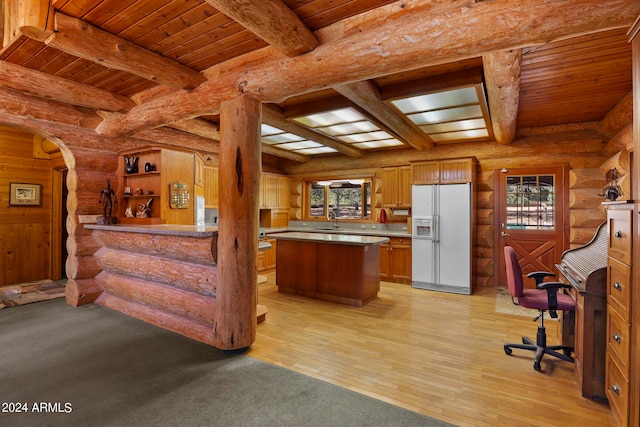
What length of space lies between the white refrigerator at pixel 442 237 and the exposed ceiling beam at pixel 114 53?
431 cm

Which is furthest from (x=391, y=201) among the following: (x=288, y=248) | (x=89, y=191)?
(x=89, y=191)

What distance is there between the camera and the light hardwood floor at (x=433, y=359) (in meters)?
2.25

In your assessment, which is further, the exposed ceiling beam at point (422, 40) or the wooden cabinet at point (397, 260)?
the wooden cabinet at point (397, 260)

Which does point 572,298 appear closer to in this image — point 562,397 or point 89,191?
point 562,397

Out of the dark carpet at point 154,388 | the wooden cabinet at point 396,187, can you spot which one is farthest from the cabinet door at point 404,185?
the dark carpet at point 154,388

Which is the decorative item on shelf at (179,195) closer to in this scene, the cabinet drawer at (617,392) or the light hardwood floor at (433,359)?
the light hardwood floor at (433,359)

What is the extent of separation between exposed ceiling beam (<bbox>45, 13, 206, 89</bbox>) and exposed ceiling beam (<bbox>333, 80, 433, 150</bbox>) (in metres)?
1.65

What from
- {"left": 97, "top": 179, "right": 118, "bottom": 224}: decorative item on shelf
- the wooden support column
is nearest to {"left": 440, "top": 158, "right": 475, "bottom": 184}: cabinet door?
the wooden support column

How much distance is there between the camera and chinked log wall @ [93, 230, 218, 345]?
3.33 metres

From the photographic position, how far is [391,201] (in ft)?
22.7

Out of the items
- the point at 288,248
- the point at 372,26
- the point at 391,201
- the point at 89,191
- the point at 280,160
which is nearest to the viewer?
the point at 372,26

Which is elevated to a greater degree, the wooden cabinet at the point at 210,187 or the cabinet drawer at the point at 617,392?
the wooden cabinet at the point at 210,187

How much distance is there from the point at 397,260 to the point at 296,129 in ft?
10.7

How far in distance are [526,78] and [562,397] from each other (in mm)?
3239
